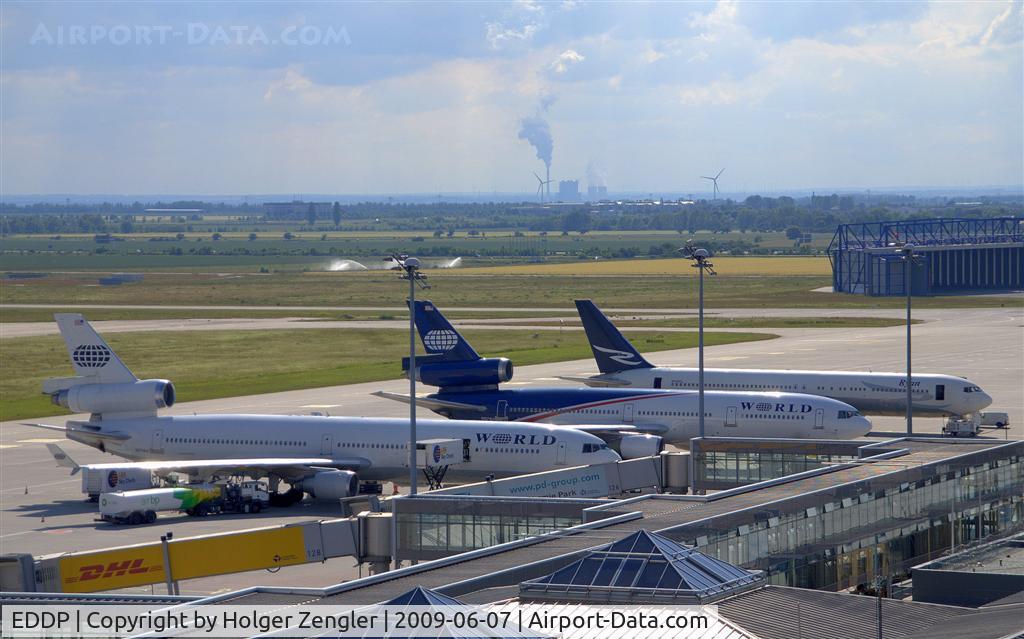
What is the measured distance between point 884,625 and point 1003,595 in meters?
6.62

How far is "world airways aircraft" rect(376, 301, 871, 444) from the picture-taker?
77938mm

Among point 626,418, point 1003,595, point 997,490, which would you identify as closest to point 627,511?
point 1003,595

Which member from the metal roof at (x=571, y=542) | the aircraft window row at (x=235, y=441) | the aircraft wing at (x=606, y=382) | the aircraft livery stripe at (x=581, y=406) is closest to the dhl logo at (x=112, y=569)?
the metal roof at (x=571, y=542)

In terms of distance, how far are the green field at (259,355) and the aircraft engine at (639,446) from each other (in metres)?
32.5

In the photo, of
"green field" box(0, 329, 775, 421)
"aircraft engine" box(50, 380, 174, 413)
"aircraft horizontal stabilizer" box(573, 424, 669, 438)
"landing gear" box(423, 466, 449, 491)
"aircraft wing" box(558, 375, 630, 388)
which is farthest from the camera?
"green field" box(0, 329, 775, 421)

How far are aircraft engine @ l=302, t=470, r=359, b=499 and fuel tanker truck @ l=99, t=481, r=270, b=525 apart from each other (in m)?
2.37

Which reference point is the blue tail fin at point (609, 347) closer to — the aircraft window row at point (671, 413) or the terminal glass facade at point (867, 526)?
the aircraft window row at point (671, 413)

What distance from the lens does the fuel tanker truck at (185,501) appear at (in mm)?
64188

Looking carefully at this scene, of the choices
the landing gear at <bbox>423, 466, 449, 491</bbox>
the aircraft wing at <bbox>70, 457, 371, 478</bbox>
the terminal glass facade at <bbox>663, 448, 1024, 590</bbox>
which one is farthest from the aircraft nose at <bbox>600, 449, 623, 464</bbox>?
the terminal glass facade at <bbox>663, 448, 1024, 590</bbox>

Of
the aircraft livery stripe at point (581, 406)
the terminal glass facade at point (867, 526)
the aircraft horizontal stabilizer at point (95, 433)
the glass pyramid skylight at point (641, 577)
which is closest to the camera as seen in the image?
the glass pyramid skylight at point (641, 577)

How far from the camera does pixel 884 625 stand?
A: 33500mm

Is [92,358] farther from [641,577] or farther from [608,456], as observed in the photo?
[641,577]

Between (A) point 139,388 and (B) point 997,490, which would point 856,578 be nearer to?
(B) point 997,490

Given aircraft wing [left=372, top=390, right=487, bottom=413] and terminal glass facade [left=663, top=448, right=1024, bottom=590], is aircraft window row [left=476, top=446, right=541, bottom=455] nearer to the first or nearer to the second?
aircraft wing [left=372, top=390, right=487, bottom=413]
